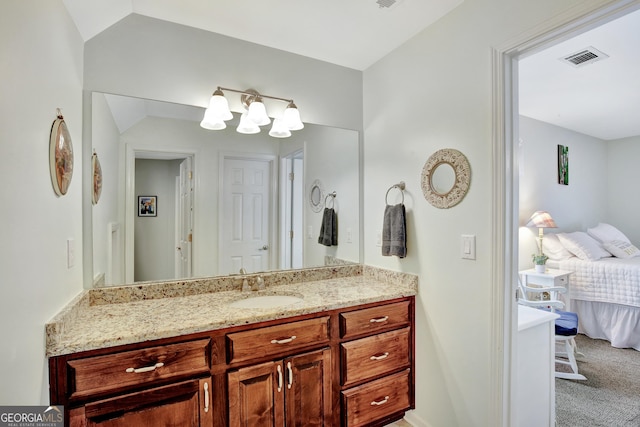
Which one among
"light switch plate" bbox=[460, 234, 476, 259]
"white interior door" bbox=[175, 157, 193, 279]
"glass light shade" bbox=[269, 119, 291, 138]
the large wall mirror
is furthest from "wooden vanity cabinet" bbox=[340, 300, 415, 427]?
"glass light shade" bbox=[269, 119, 291, 138]

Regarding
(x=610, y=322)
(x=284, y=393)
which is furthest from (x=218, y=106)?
(x=610, y=322)

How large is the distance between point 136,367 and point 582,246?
4.60 metres

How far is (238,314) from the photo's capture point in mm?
1486

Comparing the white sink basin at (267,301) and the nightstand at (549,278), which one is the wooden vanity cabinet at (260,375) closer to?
the white sink basin at (267,301)

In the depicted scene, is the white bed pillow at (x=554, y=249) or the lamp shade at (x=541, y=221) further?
the white bed pillow at (x=554, y=249)

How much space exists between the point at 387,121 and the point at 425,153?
1.46 feet

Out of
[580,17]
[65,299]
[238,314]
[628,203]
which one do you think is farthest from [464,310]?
[628,203]

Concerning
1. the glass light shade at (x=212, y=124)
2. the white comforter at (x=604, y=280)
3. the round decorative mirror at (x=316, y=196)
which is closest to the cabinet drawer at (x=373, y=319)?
the round decorative mirror at (x=316, y=196)

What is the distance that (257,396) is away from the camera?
1.47 m

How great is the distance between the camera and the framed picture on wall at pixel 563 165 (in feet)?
14.2

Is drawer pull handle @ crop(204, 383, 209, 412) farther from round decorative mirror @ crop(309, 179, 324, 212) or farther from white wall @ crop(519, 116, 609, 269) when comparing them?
white wall @ crop(519, 116, 609, 269)

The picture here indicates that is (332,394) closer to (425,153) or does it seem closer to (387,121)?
(425,153)

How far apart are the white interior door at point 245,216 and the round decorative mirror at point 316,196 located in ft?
1.04

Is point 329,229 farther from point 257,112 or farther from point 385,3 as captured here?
point 385,3
